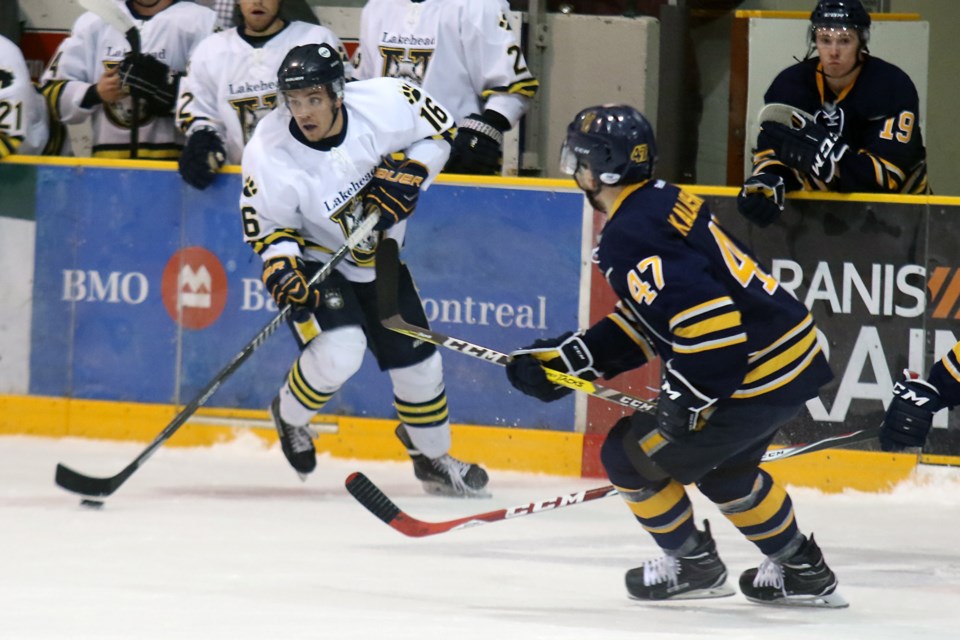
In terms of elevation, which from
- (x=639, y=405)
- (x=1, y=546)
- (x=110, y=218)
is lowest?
(x=1, y=546)

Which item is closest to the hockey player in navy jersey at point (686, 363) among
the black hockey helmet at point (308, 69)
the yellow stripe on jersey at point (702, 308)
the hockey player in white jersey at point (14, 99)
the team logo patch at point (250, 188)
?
the yellow stripe on jersey at point (702, 308)

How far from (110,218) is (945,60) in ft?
11.0

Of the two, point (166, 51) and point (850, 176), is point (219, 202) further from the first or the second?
point (850, 176)

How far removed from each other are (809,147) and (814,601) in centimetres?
166

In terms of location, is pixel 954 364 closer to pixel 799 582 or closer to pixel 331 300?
pixel 799 582

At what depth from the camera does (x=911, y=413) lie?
320 centimetres

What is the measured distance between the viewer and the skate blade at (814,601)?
3.54 meters

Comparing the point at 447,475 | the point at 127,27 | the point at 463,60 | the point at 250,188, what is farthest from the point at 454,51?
the point at 447,475

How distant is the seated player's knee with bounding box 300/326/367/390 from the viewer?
4664 mm

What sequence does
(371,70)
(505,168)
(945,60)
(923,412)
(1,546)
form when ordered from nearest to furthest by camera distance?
(923,412) → (1,546) → (371,70) → (505,168) → (945,60)

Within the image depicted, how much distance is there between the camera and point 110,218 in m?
5.59

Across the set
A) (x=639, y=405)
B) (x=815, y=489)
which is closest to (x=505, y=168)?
(x=815, y=489)

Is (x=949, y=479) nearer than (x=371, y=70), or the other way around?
(x=949, y=479)

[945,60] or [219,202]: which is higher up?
[945,60]
